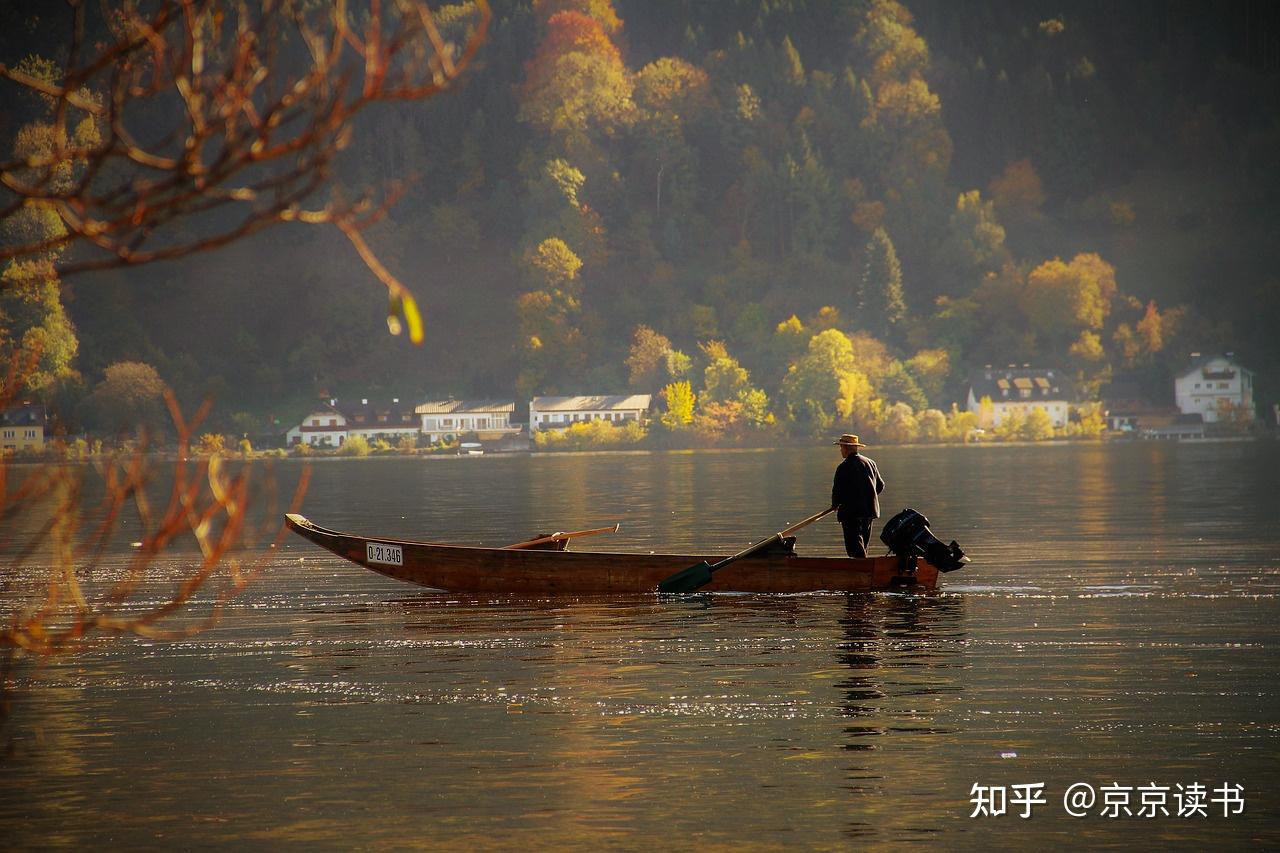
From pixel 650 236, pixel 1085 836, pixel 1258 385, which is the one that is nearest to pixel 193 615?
pixel 1085 836

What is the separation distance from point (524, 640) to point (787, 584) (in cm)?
556

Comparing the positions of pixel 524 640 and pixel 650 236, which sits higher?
pixel 650 236

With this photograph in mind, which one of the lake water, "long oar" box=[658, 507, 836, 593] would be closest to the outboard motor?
the lake water

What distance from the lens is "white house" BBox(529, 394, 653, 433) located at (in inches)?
6289

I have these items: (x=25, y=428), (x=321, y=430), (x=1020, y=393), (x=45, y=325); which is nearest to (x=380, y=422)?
(x=321, y=430)

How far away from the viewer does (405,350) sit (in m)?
183

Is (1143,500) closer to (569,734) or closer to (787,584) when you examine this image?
(787,584)

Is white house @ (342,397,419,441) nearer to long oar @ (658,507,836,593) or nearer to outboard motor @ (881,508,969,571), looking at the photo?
long oar @ (658,507,836,593)

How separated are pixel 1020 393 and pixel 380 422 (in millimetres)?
63675

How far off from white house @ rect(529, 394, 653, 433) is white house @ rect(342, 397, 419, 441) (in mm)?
12312

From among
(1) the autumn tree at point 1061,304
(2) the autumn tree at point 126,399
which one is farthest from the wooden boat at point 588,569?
(1) the autumn tree at point 1061,304

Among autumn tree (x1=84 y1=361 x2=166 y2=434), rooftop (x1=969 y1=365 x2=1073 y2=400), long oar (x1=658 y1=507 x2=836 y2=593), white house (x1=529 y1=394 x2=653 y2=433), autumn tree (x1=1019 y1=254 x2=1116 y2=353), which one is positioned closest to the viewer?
long oar (x1=658 y1=507 x2=836 y2=593)

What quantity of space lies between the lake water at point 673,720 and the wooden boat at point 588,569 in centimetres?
40

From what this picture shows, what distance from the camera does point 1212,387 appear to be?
162500 mm
